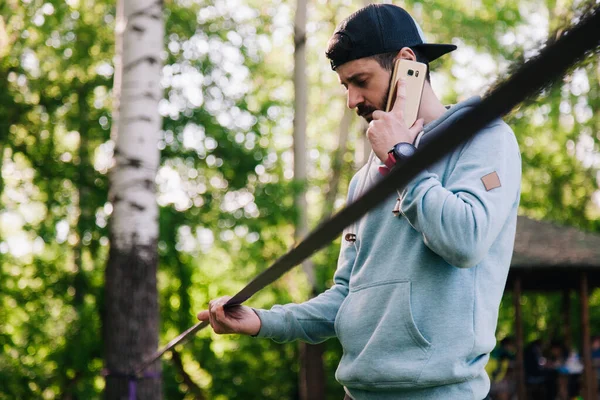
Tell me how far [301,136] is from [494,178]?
12.8 metres

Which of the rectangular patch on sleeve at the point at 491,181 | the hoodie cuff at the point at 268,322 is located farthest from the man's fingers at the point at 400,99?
the hoodie cuff at the point at 268,322

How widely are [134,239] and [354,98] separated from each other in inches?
166

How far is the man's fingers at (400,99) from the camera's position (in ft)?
6.04

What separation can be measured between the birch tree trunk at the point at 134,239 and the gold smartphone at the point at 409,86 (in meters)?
4.25

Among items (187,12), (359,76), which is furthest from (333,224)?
(187,12)

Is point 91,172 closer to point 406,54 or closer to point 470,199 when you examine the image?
point 406,54

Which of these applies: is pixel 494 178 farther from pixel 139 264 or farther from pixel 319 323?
pixel 139 264

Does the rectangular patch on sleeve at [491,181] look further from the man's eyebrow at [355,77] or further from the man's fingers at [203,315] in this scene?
the man's fingers at [203,315]

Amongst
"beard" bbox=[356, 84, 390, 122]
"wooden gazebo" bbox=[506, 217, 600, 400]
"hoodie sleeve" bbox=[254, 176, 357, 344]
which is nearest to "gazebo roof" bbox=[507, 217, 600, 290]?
"wooden gazebo" bbox=[506, 217, 600, 400]

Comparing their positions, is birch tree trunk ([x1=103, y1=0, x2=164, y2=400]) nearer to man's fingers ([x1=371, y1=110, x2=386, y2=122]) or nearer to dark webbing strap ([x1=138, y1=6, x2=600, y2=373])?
man's fingers ([x1=371, y1=110, x2=386, y2=122])

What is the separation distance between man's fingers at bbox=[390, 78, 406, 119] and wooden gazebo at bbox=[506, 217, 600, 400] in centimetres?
1062

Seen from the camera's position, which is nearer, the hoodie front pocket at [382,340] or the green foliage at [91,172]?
the hoodie front pocket at [382,340]

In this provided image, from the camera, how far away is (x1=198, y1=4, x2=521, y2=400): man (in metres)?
1.67

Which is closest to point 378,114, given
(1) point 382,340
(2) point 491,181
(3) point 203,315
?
(2) point 491,181
